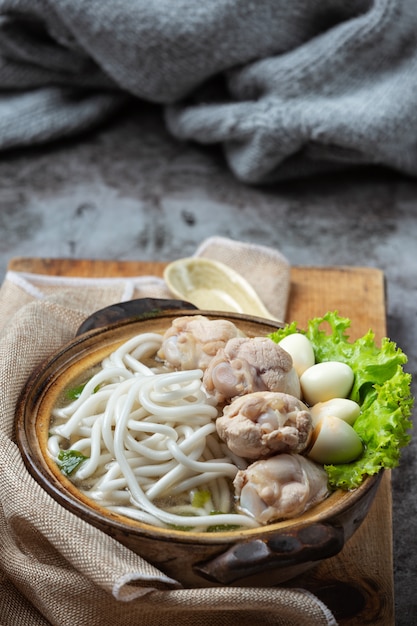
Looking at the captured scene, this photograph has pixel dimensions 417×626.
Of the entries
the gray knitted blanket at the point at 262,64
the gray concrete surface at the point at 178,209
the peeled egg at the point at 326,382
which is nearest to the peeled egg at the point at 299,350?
the peeled egg at the point at 326,382

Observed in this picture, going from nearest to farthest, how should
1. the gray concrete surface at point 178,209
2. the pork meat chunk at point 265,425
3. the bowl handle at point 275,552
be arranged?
the bowl handle at point 275,552 < the pork meat chunk at point 265,425 < the gray concrete surface at point 178,209

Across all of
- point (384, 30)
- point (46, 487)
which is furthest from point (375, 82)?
point (46, 487)

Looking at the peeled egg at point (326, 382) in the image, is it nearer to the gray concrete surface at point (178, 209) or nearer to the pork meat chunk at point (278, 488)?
the pork meat chunk at point (278, 488)

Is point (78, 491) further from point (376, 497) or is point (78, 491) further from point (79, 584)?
point (376, 497)

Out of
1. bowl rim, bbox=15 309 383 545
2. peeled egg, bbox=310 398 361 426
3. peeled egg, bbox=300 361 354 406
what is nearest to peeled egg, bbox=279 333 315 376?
peeled egg, bbox=300 361 354 406

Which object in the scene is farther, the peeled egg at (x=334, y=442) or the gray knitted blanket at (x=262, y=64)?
the gray knitted blanket at (x=262, y=64)
